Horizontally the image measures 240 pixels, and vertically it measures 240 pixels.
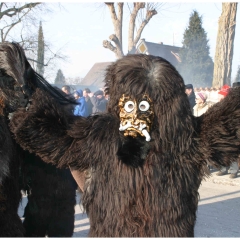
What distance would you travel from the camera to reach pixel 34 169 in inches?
115

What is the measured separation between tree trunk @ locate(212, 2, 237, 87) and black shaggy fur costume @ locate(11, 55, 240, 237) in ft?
27.4

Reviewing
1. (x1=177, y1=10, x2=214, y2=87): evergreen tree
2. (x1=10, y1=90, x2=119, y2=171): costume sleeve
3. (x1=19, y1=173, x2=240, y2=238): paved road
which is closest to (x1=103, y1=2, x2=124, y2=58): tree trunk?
(x1=19, y1=173, x2=240, y2=238): paved road

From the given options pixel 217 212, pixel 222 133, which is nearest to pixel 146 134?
pixel 222 133

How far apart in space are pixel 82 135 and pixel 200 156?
0.65 meters

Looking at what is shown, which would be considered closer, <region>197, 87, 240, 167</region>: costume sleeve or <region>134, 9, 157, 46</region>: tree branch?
<region>197, 87, 240, 167</region>: costume sleeve

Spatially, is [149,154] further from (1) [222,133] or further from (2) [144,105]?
(1) [222,133]

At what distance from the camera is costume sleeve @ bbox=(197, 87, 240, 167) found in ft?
7.11

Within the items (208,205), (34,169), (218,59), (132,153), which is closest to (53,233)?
(34,169)

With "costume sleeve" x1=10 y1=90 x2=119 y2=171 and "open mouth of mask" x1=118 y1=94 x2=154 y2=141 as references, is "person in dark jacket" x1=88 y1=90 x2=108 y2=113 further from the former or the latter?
"open mouth of mask" x1=118 y1=94 x2=154 y2=141

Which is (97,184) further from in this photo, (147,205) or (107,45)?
(107,45)

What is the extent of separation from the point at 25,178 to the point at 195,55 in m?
16.9

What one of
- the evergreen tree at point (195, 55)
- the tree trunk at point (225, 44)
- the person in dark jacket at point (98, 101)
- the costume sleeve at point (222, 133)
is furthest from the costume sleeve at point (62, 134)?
the evergreen tree at point (195, 55)

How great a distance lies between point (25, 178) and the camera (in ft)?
9.16

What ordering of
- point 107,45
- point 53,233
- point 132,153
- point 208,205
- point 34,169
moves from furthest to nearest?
point 107,45
point 208,205
point 53,233
point 34,169
point 132,153
